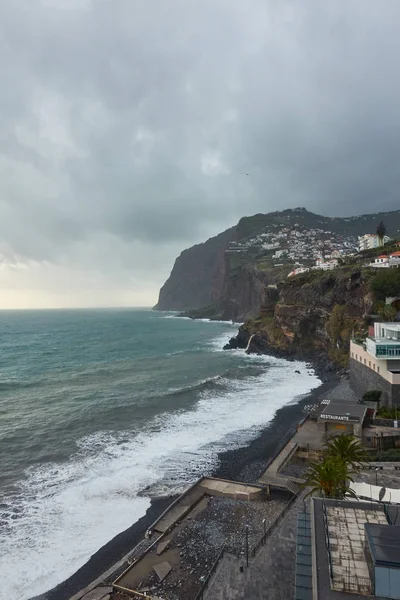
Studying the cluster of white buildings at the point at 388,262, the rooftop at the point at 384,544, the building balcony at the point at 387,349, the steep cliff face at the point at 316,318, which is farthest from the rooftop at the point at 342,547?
the cluster of white buildings at the point at 388,262

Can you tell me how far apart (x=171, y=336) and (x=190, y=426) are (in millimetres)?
85248

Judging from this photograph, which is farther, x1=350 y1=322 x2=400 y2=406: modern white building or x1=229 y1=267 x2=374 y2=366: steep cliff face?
x1=229 y1=267 x2=374 y2=366: steep cliff face

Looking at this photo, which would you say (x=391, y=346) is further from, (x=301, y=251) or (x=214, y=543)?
(x=301, y=251)

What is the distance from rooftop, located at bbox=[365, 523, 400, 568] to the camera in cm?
875

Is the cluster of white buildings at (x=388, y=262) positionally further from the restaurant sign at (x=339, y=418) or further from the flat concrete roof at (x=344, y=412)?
the restaurant sign at (x=339, y=418)

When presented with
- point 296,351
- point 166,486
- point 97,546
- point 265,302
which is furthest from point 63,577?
point 265,302

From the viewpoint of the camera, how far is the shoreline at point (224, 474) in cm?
1753

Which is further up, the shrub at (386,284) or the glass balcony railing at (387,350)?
the shrub at (386,284)

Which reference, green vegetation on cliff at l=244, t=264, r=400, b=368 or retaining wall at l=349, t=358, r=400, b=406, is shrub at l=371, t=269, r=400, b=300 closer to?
green vegetation on cliff at l=244, t=264, r=400, b=368

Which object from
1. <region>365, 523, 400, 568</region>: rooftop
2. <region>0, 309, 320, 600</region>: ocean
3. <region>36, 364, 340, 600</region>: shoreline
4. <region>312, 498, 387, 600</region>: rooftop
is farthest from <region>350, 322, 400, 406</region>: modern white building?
<region>365, 523, 400, 568</region>: rooftop

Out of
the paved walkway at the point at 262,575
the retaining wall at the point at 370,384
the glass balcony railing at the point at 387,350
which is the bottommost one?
the paved walkway at the point at 262,575

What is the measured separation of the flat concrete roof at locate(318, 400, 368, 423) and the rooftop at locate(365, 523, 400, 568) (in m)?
21.2

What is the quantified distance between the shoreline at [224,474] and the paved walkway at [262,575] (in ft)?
21.8

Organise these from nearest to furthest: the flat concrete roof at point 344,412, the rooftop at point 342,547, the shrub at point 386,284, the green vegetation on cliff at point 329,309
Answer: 1. the rooftop at point 342,547
2. the flat concrete roof at point 344,412
3. the shrub at point 386,284
4. the green vegetation on cliff at point 329,309
